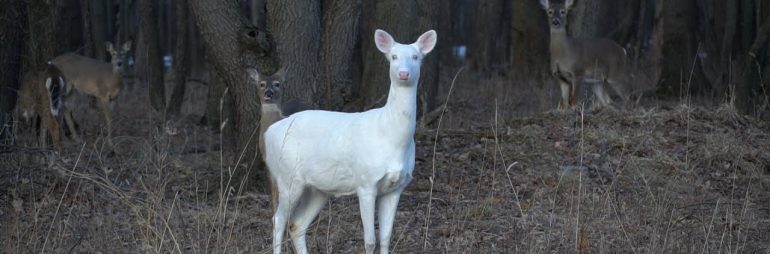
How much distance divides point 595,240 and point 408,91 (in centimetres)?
186

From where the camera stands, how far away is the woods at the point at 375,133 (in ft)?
25.8

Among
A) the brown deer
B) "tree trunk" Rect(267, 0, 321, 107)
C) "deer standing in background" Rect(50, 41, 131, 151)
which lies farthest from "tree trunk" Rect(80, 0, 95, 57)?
"tree trunk" Rect(267, 0, 321, 107)

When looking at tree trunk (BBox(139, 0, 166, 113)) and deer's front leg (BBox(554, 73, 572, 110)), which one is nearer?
deer's front leg (BBox(554, 73, 572, 110))

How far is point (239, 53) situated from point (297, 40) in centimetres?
42

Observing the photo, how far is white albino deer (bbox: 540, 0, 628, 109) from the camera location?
577 inches

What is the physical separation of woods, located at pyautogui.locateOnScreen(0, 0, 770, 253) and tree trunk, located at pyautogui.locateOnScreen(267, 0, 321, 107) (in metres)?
0.01

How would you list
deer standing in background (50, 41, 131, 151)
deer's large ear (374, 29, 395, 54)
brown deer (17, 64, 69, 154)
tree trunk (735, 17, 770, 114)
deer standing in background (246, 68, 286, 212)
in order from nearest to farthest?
deer's large ear (374, 29, 395, 54) → deer standing in background (246, 68, 286, 212) → tree trunk (735, 17, 770, 114) → brown deer (17, 64, 69, 154) → deer standing in background (50, 41, 131, 151)

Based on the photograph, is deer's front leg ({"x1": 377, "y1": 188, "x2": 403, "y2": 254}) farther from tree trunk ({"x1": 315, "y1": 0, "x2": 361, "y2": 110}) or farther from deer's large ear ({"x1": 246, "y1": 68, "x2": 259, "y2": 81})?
tree trunk ({"x1": 315, "y1": 0, "x2": 361, "y2": 110})

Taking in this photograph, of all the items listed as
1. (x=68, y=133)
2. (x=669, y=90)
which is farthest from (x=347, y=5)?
(x=669, y=90)

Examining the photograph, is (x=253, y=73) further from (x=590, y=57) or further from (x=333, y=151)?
(x=590, y=57)

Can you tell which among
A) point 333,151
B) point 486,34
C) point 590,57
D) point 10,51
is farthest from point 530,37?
point 333,151

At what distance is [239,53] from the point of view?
884cm

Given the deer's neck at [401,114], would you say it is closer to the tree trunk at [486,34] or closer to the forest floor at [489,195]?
the forest floor at [489,195]

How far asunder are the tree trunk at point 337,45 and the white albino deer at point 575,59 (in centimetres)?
535
